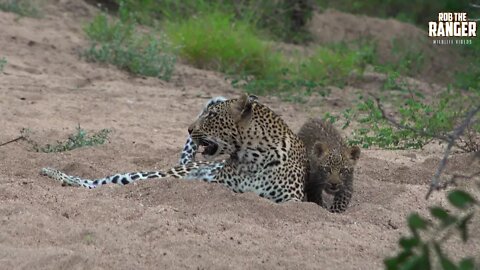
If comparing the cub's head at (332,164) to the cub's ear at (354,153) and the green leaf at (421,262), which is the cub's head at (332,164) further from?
the green leaf at (421,262)

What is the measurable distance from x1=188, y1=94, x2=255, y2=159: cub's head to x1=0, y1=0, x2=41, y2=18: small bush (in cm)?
782

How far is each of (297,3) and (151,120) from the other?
777cm

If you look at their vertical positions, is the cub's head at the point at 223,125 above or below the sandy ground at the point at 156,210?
above

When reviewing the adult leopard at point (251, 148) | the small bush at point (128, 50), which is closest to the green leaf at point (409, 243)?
the adult leopard at point (251, 148)

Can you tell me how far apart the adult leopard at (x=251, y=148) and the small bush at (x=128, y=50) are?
19.0ft

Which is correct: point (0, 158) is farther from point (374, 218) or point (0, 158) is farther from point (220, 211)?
point (374, 218)

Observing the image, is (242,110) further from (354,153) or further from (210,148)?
(354,153)

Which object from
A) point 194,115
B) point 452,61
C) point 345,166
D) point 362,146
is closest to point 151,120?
point 194,115

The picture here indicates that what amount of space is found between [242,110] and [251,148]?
28 cm

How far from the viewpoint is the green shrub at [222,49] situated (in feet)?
45.1

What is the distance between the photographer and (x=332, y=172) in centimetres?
709

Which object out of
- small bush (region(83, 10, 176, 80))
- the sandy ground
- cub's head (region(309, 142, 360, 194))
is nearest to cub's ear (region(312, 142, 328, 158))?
cub's head (region(309, 142, 360, 194))

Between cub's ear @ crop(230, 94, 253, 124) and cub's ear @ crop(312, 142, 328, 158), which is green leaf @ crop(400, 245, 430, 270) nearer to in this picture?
cub's ear @ crop(230, 94, 253, 124)

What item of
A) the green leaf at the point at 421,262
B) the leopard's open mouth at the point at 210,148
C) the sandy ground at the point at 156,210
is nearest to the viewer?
the green leaf at the point at 421,262
